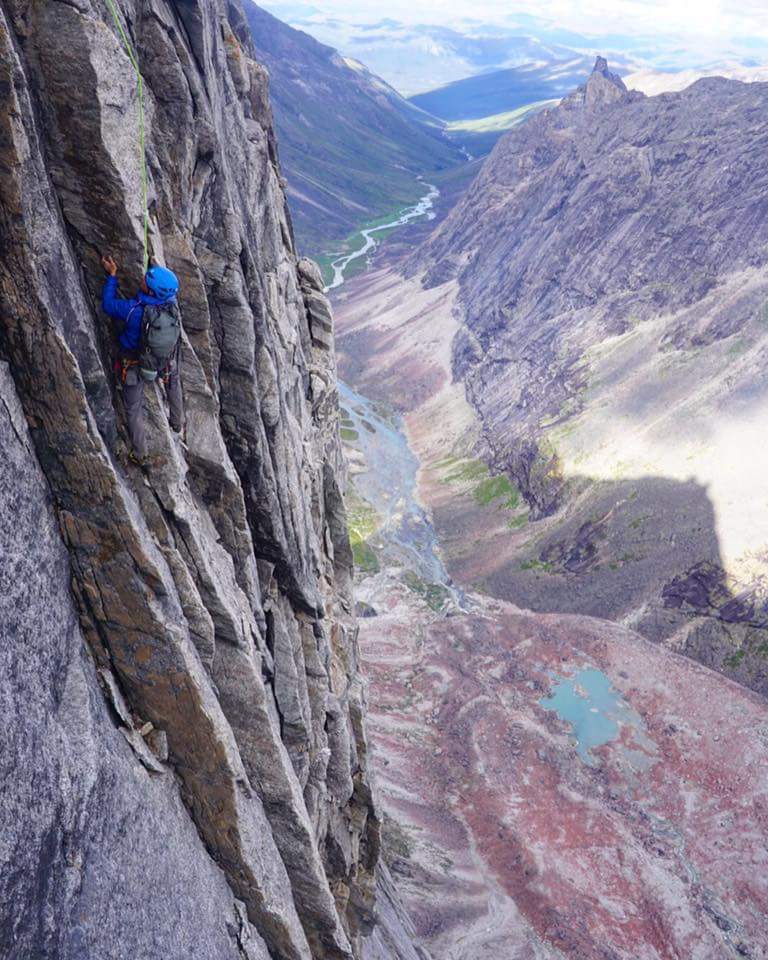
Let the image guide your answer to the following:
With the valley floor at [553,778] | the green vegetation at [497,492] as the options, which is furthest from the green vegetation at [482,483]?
the valley floor at [553,778]

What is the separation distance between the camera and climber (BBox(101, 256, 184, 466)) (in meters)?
12.8

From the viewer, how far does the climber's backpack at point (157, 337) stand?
505 inches

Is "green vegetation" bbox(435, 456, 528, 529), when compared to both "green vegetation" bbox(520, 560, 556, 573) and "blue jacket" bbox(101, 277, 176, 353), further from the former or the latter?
"blue jacket" bbox(101, 277, 176, 353)

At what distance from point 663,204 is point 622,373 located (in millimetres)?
30525

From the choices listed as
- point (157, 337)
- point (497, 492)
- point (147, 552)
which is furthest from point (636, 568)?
point (157, 337)

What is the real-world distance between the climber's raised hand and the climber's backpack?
0.73 meters

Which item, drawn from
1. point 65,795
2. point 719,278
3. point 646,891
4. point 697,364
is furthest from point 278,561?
point 719,278

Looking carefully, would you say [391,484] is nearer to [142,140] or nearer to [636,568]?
[636,568]

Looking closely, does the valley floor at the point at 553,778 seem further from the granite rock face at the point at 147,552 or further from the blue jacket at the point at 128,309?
the blue jacket at the point at 128,309

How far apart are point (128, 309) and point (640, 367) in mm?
88811

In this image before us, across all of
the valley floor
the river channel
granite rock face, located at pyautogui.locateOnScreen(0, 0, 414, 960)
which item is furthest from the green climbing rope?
the river channel

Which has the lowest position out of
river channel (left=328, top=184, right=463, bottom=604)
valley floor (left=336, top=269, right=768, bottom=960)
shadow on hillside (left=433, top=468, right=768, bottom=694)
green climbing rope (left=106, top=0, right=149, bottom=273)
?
river channel (left=328, top=184, right=463, bottom=604)

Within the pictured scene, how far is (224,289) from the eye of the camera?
56.5ft

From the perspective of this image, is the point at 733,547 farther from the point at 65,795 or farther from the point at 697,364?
the point at 65,795
